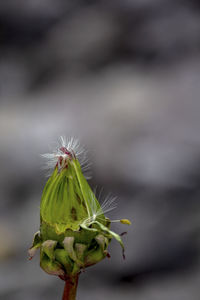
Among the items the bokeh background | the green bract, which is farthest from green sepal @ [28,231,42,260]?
the bokeh background

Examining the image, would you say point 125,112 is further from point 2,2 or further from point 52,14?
point 2,2

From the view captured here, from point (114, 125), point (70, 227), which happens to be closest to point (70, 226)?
point (70, 227)

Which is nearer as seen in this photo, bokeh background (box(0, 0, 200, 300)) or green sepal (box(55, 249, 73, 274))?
green sepal (box(55, 249, 73, 274))

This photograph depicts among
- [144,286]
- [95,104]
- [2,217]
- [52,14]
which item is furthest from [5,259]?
[52,14]

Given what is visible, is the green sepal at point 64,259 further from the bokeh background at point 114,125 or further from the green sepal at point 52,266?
the bokeh background at point 114,125

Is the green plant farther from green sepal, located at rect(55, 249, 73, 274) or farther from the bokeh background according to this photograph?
the bokeh background

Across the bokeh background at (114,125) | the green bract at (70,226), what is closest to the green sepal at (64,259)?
the green bract at (70,226)
